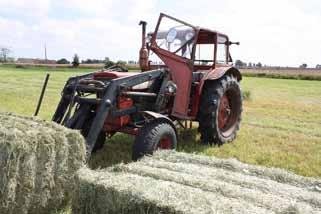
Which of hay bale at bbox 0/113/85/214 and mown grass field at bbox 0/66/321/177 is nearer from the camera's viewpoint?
hay bale at bbox 0/113/85/214

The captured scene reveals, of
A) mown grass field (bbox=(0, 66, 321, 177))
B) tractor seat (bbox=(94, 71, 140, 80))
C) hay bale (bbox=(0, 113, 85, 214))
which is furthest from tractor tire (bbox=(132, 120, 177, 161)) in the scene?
hay bale (bbox=(0, 113, 85, 214))

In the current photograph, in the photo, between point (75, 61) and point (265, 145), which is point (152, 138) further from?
point (75, 61)

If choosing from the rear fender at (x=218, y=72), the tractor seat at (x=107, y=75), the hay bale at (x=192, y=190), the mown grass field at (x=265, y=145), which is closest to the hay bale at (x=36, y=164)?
the hay bale at (x=192, y=190)

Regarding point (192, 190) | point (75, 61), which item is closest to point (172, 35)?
point (192, 190)

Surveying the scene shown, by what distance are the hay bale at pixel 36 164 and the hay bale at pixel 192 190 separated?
0.62ft

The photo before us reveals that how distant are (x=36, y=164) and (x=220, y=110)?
447cm

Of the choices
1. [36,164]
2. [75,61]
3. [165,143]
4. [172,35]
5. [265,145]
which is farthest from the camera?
[75,61]

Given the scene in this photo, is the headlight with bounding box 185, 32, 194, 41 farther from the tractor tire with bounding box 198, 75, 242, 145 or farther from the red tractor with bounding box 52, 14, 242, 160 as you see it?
the tractor tire with bounding box 198, 75, 242, 145

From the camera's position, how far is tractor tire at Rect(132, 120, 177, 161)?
5156 mm

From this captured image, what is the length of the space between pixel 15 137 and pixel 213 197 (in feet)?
5.98

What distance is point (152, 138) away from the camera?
5.20 metres

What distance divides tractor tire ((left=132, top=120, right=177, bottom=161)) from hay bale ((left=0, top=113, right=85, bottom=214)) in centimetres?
117

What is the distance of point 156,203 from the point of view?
129 inches

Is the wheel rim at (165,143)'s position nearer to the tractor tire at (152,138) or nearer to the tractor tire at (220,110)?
the tractor tire at (152,138)
